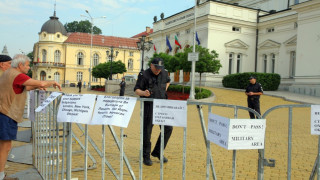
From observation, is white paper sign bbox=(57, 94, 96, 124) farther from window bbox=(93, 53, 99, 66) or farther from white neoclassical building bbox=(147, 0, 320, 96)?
window bbox=(93, 53, 99, 66)

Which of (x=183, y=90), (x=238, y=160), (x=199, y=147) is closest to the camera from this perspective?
(x=238, y=160)

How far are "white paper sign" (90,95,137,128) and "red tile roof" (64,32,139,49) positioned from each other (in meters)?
64.4

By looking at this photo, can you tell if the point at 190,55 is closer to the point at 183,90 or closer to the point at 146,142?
the point at 183,90

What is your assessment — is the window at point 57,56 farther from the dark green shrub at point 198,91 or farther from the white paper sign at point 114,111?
the white paper sign at point 114,111

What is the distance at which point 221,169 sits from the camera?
Result: 5.11m

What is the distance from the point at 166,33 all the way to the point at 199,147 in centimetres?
3351

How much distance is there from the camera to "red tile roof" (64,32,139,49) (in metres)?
64.8

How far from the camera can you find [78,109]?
11.3 ft

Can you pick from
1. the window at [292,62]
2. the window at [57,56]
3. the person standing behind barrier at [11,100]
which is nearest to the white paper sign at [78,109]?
the person standing behind barrier at [11,100]

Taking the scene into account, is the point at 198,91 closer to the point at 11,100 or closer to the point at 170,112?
the point at 11,100

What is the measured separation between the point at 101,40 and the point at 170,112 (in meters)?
68.4

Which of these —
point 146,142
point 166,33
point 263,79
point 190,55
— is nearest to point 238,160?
point 146,142

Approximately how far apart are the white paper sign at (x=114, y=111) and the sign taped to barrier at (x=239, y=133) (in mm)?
1066

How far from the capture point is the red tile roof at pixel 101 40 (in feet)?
213
